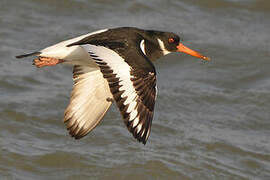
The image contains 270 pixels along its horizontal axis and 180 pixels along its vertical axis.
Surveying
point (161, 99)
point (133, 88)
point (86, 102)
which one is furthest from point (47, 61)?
point (161, 99)

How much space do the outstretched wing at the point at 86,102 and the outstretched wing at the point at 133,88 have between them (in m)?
1.17

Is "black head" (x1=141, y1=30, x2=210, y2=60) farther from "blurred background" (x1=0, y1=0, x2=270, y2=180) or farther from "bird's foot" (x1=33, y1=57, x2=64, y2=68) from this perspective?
"blurred background" (x1=0, y1=0, x2=270, y2=180)

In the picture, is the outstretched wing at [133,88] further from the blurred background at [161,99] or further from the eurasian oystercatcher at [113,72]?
the blurred background at [161,99]

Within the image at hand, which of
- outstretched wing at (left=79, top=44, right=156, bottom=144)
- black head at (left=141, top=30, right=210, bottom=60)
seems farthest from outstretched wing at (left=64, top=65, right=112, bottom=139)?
outstretched wing at (left=79, top=44, right=156, bottom=144)

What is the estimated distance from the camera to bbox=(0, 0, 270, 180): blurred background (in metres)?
8.72

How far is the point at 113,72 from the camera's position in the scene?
669 cm

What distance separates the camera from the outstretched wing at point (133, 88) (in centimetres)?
654

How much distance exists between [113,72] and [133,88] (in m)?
0.23

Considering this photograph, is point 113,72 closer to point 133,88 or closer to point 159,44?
point 133,88

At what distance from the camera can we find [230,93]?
10.3 m

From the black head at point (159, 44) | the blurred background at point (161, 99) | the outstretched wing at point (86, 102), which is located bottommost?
the blurred background at point (161, 99)

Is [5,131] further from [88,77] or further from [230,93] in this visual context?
[230,93]

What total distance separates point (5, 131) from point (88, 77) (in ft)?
5.43

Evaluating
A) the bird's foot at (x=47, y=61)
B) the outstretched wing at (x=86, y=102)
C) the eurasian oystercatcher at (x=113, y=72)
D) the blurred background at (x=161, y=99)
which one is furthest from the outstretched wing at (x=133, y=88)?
the blurred background at (x=161, y=99)
